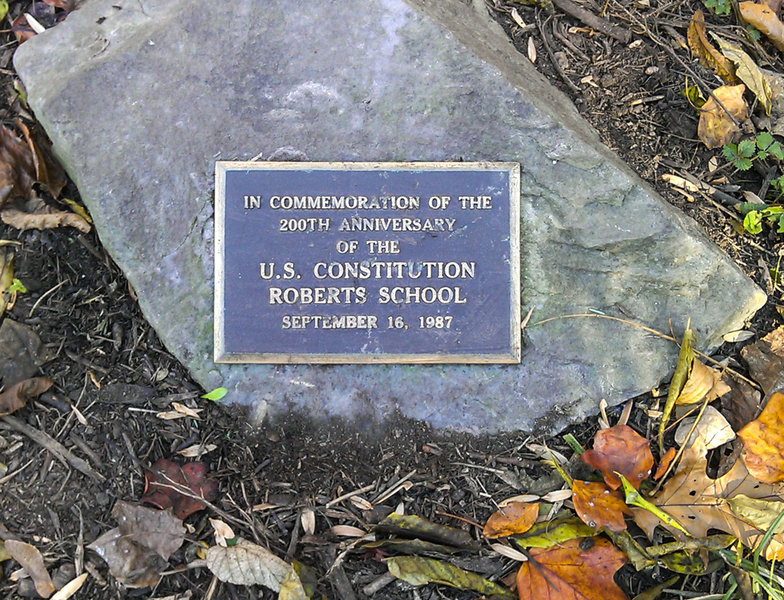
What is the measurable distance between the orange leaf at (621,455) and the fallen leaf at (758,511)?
0.31 meters

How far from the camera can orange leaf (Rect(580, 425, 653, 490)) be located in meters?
2.49

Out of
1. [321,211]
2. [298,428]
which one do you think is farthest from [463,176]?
[298,428]

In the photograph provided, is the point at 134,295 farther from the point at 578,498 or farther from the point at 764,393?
the point at 764,393

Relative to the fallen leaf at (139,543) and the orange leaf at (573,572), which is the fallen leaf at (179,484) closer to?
the fallen leaf at (139,543)

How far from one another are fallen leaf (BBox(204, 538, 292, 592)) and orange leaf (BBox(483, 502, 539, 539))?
0.74 m

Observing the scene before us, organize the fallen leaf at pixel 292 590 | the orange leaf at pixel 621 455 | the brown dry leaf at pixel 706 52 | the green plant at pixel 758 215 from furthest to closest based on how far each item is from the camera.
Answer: the brown dry leaf at pixel 706 52, the green plant at pixel 758 215, the orange leaf at pixel 621 455, the fallen leaf at pixel 292 590

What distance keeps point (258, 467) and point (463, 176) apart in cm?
134

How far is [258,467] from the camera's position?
2551mm

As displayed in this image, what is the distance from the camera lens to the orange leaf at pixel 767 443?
2.45 metres

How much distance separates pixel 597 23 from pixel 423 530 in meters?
2.50

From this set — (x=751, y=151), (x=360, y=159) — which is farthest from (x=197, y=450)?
(x=751, y=151)

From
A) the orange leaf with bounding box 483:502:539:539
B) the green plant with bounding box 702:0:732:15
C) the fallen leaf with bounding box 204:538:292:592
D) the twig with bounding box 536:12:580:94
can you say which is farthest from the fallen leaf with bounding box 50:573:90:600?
the green plant with bounding box 702:0:732:15

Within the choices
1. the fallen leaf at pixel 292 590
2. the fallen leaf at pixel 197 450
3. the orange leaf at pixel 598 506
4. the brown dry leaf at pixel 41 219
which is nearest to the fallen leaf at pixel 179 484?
the fallen leaf at pixel 197 450

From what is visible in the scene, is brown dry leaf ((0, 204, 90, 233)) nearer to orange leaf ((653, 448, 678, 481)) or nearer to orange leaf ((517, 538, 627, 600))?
Result: orange leaf ((517, 538, 627, 600))
